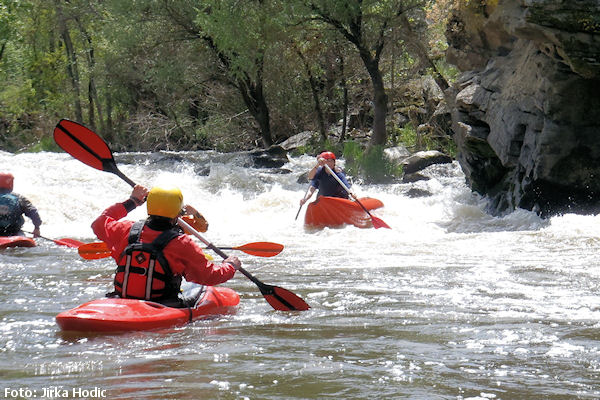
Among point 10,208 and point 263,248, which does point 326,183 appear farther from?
point 263,248

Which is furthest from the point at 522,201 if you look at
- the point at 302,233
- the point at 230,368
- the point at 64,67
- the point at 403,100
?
the point at 64,67

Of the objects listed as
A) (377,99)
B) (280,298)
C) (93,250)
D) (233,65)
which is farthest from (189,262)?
(233,65)

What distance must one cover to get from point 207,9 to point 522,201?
34.9ft

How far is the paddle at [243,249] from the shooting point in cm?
588

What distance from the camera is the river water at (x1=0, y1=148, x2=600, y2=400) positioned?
337 centimetres

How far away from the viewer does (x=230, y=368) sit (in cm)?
367

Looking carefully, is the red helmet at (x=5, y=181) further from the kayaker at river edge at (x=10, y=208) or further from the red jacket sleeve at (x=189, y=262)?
the red jacket sleeve at (x=189, y=262)

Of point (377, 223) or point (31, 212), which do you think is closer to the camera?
point (31, 212)

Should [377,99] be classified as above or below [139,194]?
above

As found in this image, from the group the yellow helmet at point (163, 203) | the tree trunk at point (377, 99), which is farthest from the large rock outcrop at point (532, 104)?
the yellow helmet at point (163, 203)

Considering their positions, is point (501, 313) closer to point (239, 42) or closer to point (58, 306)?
point (58, 306)

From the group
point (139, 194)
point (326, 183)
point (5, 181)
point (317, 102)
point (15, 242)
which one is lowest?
point (15, 242)

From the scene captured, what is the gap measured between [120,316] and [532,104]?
787 centimetres

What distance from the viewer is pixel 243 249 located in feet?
19.2
